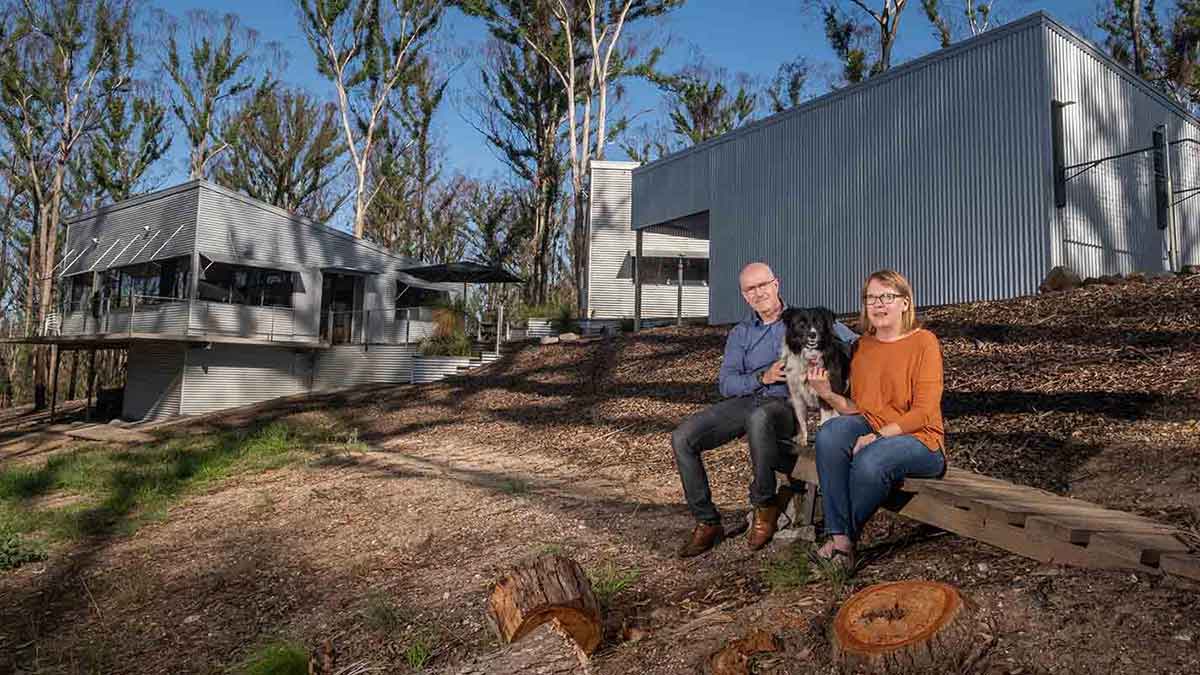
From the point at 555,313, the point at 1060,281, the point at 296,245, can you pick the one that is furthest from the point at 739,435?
the point at 296,245


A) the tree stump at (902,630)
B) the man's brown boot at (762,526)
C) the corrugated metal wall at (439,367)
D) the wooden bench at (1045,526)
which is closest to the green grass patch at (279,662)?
the man's brown boot at (762,526)

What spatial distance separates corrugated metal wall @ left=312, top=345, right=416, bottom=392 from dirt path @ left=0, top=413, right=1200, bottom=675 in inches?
472

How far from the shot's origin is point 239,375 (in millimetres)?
19891

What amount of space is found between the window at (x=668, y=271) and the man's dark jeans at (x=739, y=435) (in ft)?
67.1

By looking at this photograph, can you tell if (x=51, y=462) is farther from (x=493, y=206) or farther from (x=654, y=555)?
(x=493, y=206)

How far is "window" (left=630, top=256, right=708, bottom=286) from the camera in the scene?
80.5ft

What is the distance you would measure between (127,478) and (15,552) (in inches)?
142

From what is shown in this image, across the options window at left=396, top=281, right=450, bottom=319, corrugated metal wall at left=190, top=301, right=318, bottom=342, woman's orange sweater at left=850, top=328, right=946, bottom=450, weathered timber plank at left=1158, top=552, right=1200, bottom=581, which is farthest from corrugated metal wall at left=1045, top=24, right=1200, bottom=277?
corrugated metal wall at left=190, top=301, right=318, bottom=342

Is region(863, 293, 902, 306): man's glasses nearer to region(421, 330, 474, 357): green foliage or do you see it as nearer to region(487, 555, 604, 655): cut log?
region(487, 555, 604, 655): cut log

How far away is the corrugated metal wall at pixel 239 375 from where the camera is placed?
19.2m

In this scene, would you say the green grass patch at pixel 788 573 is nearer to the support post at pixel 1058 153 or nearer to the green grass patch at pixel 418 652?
the green grass patch at pixel 418 652

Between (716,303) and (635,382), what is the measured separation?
551cm

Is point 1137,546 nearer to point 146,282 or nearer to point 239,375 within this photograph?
point 239,375

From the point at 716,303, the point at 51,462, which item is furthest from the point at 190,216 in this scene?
the point at 716,303
